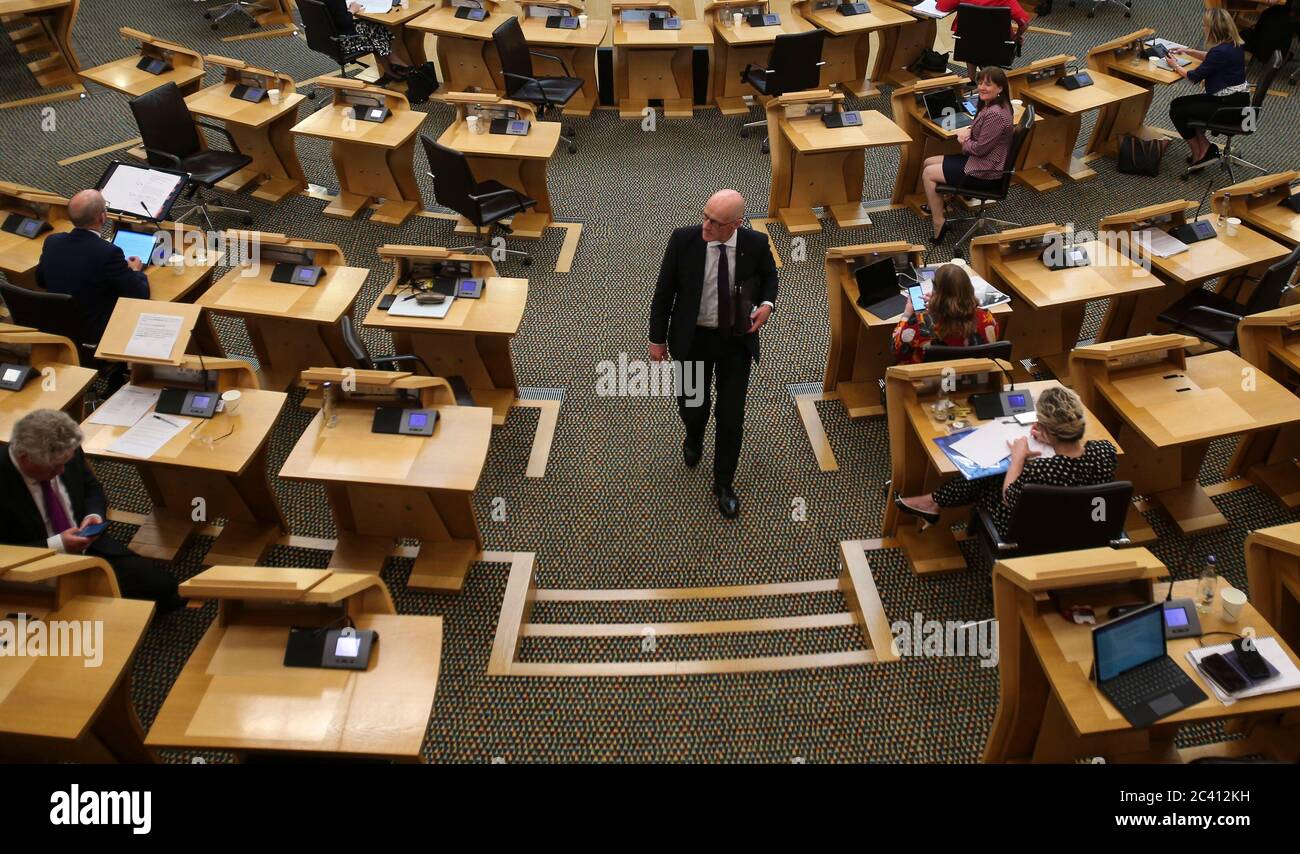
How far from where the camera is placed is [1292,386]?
4.89 metres

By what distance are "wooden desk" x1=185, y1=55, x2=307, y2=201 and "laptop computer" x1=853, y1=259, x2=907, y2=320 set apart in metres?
5.09

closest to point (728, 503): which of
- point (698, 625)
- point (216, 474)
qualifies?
point (698, 625)

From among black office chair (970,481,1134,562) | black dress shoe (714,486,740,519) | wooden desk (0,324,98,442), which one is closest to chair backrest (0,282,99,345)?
wooden desk (0,324,98,442)

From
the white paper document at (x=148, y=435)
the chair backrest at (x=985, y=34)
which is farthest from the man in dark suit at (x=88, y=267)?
the chair backrest at (x=985, y=34)

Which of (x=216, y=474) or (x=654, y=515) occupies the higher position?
(x=216, y=474)

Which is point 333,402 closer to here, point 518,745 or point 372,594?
point 372,594

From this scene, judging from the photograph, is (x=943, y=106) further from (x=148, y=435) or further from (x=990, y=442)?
(x=148, y=435)

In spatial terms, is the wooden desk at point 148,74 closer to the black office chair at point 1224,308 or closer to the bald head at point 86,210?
the bald head at point 86,210

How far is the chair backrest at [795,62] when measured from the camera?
25.3ft

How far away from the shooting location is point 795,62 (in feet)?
25.9

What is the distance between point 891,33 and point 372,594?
850 cm

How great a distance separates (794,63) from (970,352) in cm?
452

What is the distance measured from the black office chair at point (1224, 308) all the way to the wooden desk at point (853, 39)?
450cm
